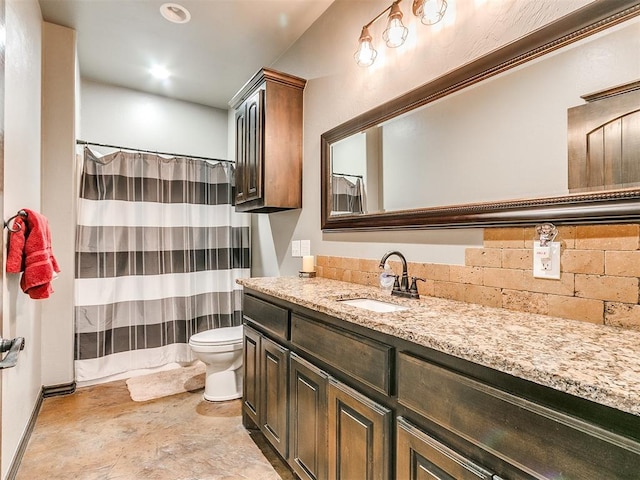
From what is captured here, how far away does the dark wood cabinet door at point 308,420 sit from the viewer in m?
1.34

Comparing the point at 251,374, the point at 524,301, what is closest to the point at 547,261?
the point at 524,301

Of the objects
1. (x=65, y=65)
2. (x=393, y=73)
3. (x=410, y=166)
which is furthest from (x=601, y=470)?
(x=65, y=65)

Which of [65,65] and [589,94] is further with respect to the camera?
[65,65]

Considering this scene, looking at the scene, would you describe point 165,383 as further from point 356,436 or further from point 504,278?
point 504,278

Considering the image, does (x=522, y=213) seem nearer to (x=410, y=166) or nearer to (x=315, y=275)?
(x=410, y=166)

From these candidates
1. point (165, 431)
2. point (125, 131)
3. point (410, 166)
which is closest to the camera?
point (410, 166)

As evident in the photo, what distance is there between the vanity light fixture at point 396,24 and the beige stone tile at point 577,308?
4.04 feet

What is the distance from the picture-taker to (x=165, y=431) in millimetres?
2092

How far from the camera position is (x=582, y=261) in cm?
106

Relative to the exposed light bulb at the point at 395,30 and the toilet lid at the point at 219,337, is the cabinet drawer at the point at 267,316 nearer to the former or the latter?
the toilet lid at the point at 219,337

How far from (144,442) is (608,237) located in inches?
95.3

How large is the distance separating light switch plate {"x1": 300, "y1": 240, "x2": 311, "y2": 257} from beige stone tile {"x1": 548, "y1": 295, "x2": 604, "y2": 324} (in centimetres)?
159

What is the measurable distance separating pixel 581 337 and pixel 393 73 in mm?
1459

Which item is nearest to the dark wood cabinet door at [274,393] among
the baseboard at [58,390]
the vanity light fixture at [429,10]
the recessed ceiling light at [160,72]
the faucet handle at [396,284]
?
the faucet handle at [396,284]
